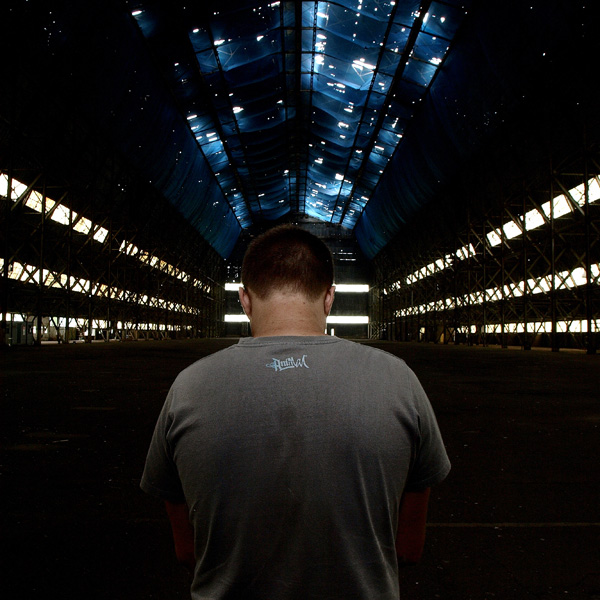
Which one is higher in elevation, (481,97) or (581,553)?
(481,97)

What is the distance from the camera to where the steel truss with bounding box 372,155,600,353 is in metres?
17.0

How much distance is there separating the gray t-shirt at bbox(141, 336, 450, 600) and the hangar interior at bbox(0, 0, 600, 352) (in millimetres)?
15389

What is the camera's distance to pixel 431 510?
2523 mm

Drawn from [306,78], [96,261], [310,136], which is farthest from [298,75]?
[96,261]

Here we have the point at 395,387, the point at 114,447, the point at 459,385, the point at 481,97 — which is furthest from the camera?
the point at 481,97

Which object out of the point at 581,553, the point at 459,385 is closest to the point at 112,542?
the point at 581,553

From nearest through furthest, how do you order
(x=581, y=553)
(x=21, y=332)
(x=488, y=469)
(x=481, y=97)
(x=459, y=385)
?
(x=581, y=553) → (x=488, y=469) → (x=459, y=385) → (x=481, y=97) → (x=21, y=332)

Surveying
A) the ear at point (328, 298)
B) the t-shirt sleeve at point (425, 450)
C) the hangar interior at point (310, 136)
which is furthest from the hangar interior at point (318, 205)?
the ear at point (328, 298)

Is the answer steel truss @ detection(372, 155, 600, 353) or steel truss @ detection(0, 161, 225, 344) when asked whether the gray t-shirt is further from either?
steel truss @ detection(0, 161, 225, 344)

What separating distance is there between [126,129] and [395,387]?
932 inches

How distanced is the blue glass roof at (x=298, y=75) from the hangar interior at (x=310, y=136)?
10 cm

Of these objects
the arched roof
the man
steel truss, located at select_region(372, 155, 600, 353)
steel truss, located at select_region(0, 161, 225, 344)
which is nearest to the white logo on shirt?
the man

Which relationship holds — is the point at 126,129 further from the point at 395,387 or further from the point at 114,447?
the point at 395,387

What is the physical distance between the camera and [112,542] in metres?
2.17
